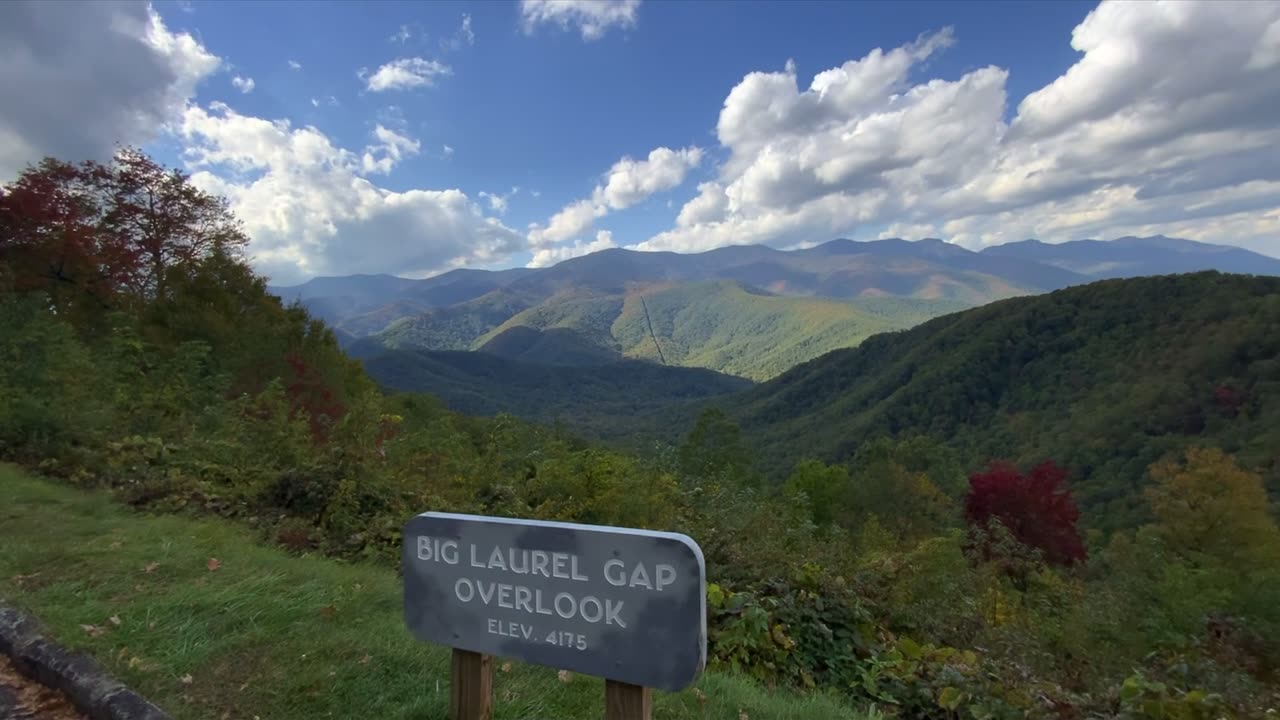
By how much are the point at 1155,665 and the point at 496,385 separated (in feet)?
636

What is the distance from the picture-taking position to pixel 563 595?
2.18 meters

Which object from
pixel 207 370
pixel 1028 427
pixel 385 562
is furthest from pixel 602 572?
pixel 1028 427

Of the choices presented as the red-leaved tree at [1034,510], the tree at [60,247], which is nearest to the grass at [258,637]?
the tree at [60,247]

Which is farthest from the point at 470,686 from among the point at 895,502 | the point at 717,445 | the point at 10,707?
the point at 895,502

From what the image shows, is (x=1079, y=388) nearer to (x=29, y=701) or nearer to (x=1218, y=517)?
(x=1218, y=517)

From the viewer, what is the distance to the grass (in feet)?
9.80

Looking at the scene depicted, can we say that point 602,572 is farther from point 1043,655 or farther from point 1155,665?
point 1155,665

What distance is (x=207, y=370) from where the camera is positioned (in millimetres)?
14133

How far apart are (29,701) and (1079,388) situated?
339ft

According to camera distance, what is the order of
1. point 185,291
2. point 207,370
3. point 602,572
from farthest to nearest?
point 185,291 < point 207,370 < point 602,572

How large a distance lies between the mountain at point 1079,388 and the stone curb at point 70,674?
5590 cm

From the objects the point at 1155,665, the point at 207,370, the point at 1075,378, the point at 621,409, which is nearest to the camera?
the point at 1155,665

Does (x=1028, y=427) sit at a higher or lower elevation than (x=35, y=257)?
lower

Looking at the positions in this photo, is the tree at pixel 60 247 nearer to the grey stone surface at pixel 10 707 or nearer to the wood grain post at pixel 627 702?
the grey stone surface at pixel 10 707
